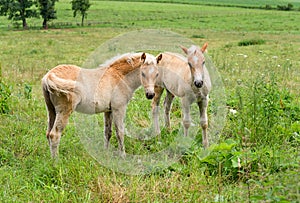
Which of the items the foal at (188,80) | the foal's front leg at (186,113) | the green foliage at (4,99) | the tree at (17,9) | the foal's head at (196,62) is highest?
the foal's head at (196,62)

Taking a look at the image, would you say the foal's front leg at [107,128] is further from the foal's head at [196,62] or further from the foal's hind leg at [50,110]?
the foal's head at [196,62]

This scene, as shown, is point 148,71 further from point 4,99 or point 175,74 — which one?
point 4,99

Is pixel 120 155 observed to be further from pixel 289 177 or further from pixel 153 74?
pixel 289 177

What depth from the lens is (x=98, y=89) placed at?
5973 mm

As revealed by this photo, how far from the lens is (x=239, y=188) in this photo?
15.8ft

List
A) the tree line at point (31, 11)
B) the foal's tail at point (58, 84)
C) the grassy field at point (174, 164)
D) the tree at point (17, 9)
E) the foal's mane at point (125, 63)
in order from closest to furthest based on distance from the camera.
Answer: the grassy field at point (174, 164) < the foal's tail at point (58, 84) < the foal's mane at point (125, 63) < the tree line at point (31, 11) < the tree at point (17, 9)

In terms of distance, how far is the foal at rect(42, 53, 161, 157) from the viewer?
225 inches

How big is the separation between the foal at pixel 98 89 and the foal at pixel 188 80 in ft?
1.68

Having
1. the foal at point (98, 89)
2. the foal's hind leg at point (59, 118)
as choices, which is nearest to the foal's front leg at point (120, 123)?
the foal at point (98, 89)

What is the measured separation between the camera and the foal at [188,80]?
5727mm

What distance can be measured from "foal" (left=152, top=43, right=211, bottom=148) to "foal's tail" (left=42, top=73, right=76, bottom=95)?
1587 millimetres

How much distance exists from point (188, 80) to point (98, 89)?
1.31m

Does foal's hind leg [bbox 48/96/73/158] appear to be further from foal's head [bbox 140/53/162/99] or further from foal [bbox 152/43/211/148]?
foal [bbox 152/43/211/148]

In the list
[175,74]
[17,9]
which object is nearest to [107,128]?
[175,74]
